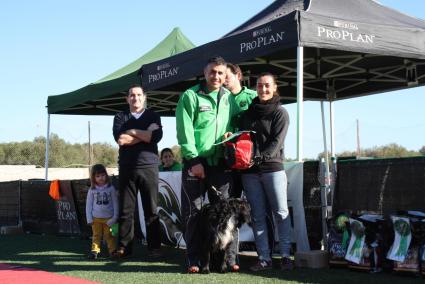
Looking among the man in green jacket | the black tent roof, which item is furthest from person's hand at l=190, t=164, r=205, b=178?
the black tent roof

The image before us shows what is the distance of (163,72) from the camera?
9148mm

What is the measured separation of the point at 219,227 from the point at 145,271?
3.19 ft

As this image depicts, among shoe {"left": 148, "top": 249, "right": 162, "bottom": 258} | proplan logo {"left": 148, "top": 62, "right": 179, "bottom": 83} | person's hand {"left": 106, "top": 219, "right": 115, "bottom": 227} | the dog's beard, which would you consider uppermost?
proplan logo {"left": 148, "top": 62, "right": 179, "bottom": 83}

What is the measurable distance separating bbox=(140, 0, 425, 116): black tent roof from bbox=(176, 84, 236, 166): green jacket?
79.8 inches

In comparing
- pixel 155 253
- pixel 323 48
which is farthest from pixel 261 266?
pixel 323 48

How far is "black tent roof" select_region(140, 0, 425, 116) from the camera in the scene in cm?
681

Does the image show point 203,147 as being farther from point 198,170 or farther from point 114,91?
point 114,91

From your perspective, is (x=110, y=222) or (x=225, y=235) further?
(x=110, y=222)

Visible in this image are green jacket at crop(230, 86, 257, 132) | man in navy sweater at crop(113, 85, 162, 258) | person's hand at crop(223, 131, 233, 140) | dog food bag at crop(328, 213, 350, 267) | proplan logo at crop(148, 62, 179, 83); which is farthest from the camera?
proplan logo at crop(148, 62, 179, 83)

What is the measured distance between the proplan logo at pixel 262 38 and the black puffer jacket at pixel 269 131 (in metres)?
2.00

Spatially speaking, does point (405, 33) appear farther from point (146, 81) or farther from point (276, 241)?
point (146, 81)

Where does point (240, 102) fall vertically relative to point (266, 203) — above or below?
above

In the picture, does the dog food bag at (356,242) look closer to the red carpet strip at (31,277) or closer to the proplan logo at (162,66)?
the red carpet strip at (31,277)

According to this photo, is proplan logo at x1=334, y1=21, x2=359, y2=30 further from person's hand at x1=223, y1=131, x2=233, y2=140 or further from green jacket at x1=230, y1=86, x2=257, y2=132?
person's hand at x1=223, y1=131, x2=233, y2=140
